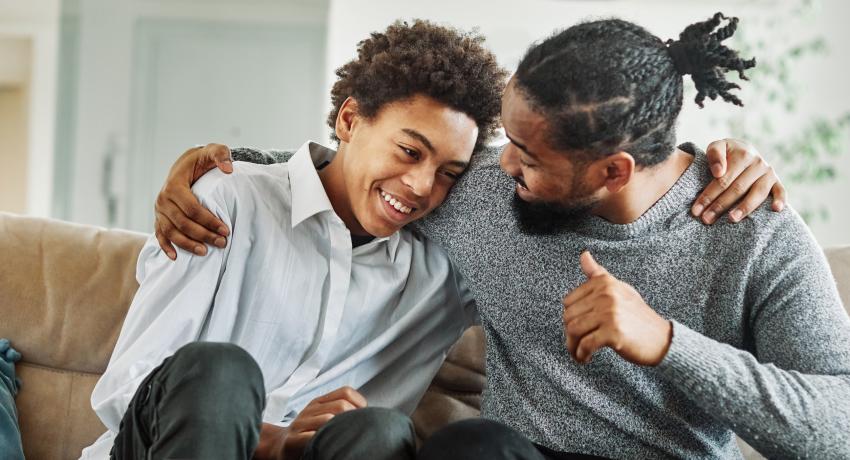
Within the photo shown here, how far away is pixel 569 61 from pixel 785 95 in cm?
324

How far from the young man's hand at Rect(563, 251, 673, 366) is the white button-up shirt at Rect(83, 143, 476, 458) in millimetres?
512

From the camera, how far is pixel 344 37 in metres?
4.46

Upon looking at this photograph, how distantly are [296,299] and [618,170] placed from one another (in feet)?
1.87

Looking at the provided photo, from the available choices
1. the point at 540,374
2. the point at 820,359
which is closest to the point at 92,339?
the point at 540,374

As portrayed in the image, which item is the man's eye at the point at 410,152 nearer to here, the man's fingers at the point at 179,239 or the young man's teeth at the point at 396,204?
the young man's teeth at the point at 396,204

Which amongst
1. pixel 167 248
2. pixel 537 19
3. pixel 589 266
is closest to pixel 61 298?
pixel 167 248

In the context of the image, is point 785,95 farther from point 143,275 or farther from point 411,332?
point 143,275

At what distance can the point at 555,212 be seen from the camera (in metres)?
1.40

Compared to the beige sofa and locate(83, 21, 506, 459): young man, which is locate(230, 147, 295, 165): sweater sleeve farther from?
the beige sofa

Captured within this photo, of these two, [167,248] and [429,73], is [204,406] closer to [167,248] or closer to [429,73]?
[167,248]

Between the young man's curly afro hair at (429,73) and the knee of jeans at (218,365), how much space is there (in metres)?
0.63

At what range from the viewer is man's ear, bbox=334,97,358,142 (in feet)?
5.33

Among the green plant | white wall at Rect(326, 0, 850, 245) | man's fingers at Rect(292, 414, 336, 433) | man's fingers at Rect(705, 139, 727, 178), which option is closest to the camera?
man's fingers at Rect(292, 414, 336, 433)

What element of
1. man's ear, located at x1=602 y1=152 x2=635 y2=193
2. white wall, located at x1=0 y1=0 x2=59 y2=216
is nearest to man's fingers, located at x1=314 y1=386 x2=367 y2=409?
man's ear, located at x1=602 y1=152 x2=635 y2=193
